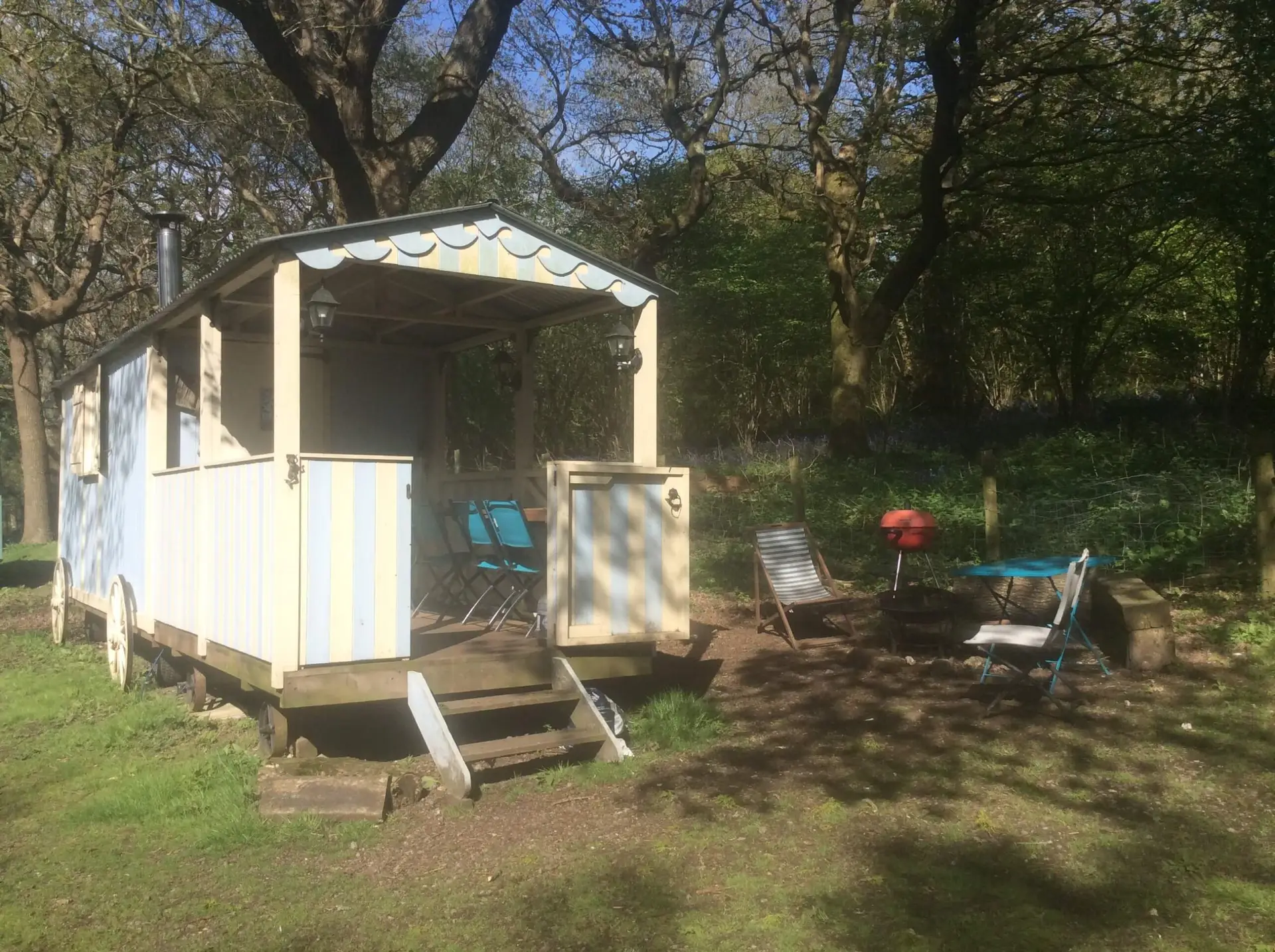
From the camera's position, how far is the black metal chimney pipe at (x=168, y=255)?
10.0 meters

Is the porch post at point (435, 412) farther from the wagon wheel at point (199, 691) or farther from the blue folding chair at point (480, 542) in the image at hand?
the wagon wheel at point (199, 691)

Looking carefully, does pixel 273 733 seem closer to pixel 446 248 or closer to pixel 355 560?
pixel 355 560

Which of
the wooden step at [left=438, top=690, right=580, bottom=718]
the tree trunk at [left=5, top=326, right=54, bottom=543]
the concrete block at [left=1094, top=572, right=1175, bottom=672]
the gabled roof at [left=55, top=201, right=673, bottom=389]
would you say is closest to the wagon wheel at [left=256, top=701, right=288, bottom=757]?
the wooden step at [left=438, top=690, right=580, bottom=718]

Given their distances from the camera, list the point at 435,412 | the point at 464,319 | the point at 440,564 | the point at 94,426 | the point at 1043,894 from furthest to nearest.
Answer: the point at 435,412 → the point at 94,426 → the point at 440,564 → the point at 464,319 → the point at 1043,894

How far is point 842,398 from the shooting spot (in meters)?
13.5

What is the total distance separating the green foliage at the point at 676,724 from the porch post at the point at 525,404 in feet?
8.50

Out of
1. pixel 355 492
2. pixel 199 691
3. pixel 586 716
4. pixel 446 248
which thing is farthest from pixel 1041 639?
pixel 199 691

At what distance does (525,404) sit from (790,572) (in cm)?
243

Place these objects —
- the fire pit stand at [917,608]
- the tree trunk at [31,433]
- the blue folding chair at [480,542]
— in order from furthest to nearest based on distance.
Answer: the tree trunk at [31,433]
the fire pit stand at [917,608]
the blue folding chair at [480,542]

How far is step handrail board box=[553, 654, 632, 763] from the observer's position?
5.34 meters

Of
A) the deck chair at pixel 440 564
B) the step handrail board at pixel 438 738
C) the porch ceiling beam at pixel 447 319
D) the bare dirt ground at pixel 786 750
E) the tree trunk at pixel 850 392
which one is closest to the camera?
the bare dirt ground at pixel 786 750

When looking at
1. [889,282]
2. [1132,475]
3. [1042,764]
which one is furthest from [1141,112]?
[1042,764]

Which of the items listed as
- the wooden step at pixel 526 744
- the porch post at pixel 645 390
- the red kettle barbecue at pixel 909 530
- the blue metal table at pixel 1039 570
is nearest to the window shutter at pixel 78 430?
the porch post at pixel 645 390

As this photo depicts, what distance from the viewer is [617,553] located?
593 cm
